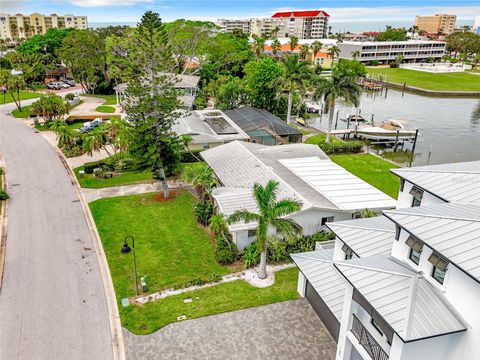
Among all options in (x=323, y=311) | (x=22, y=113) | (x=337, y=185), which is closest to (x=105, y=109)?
(x=22, y=113)

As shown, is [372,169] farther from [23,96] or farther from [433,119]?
[23,96]

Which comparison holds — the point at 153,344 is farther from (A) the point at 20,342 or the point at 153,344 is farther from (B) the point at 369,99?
(B) the point at 369,99

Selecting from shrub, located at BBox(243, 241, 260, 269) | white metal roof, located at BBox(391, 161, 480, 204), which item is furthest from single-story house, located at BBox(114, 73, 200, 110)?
white metal roof, located at BBox(391, 161, 480, 204)

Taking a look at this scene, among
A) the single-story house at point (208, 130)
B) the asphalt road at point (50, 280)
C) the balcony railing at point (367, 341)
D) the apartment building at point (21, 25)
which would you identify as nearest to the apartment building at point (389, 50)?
the single-story house at point (208, 130)

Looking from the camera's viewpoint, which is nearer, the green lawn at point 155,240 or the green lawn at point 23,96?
the green lawn at point 155,240

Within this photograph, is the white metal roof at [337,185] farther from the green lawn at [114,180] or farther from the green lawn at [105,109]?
the green lawn at [105,109]

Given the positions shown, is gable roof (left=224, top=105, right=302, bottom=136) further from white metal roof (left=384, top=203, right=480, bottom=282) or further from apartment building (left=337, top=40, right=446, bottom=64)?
apartment building (left=337, top=40, right=446, bottom=64)
